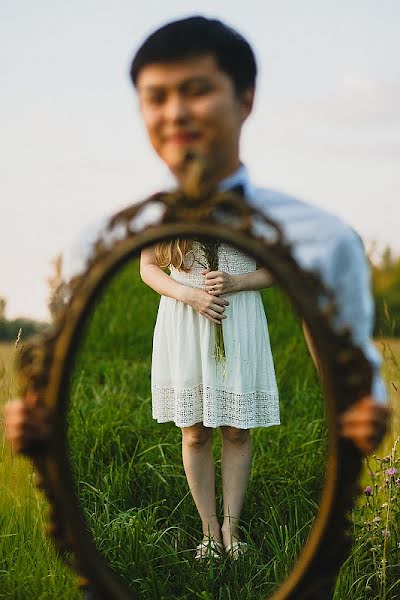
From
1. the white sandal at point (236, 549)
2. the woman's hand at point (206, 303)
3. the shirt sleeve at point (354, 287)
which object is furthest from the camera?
the white sandal at point (236, 549)

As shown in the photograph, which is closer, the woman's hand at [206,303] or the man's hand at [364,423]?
the man's hand at [364,423]

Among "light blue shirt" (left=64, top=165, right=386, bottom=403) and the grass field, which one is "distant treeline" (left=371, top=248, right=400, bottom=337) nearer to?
the grass field

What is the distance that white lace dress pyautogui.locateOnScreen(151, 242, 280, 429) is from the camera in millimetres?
2482

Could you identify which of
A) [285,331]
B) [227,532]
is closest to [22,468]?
[227,532]

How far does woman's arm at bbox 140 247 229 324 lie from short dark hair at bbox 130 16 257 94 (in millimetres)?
664

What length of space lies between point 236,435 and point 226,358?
0.29 m

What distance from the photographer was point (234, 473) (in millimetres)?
2623

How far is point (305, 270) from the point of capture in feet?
5.19

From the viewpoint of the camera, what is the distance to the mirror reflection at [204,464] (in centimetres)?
244

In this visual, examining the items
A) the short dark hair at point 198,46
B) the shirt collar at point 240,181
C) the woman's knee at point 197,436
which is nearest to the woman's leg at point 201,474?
the woman's knee at point 197,436

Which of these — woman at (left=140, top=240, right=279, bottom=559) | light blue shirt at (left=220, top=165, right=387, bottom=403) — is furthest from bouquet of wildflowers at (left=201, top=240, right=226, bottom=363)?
light blue shirt at (left=220, top=165, right=387, bottom=403)

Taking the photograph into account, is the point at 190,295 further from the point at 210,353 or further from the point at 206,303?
the point at 210,353

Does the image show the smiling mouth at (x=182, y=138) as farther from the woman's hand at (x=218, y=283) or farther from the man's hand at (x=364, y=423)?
the man's hand at (x=364, y=423)

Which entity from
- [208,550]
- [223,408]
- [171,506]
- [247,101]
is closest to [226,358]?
[223,408]
